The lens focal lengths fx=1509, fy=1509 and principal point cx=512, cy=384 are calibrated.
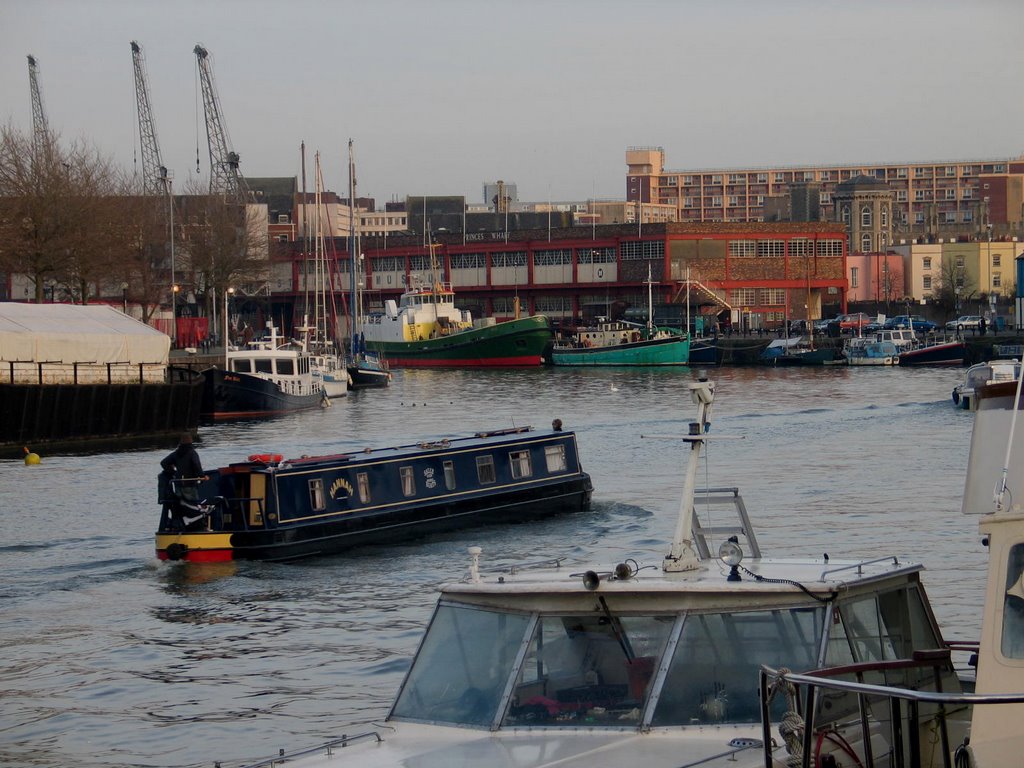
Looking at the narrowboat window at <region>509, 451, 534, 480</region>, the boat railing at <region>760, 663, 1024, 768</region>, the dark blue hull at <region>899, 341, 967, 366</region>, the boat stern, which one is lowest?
the dark blue hull at <region>899, 341, 967, 366</region>

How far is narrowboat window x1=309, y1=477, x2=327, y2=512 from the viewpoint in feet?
93.5

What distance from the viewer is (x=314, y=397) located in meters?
73.1

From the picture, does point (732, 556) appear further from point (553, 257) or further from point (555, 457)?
point (553, 257)

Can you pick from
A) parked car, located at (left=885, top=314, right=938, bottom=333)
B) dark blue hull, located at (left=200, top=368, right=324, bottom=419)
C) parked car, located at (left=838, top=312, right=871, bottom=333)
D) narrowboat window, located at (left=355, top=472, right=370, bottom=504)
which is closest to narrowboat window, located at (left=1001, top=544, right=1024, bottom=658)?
narrowboat window, located at (left=355, top=472, right=370, bottom=504)

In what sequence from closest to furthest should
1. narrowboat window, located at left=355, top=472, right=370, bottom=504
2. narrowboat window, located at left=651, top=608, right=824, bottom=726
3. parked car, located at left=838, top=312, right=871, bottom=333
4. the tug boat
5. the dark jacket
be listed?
the tug boat
narrowboat window, located at left=651, top=608, right=824, bottom=726
the dark jacket
narrowboat window, located at left=355, top=472, right=370, bottom=504
parked car, located at left=838, top=312, right=871, bottom=333

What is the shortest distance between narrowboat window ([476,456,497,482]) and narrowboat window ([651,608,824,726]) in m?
22.7

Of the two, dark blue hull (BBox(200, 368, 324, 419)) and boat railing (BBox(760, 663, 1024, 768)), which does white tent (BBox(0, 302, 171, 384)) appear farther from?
boat railing (BBox(760, 663, 1024, 768))

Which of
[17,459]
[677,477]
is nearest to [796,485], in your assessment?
[677,477]

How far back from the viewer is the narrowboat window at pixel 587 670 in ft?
32.2

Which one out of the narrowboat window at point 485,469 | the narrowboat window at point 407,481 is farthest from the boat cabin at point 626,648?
the narrowboat window at point 485,469

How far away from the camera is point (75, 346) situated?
60.6 metres

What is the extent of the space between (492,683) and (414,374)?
329 feet

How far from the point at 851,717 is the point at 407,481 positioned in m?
22.1

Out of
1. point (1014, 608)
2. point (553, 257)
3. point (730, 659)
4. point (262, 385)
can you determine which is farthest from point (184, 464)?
point (553, 257)
